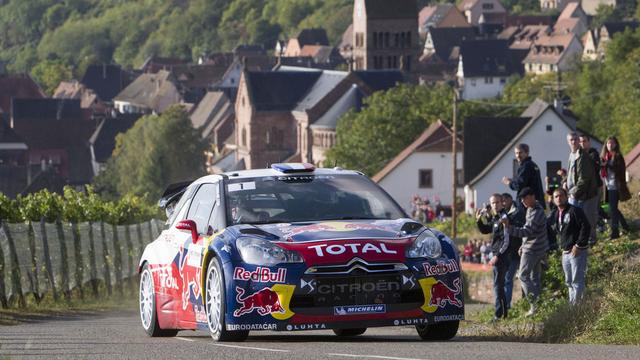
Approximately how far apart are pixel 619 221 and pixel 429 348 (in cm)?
1196

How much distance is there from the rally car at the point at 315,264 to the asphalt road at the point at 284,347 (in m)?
0.22

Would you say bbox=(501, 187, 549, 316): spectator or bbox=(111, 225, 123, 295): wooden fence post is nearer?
bbox=(501, 187, 549, 316): spectator

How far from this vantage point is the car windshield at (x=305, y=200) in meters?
15.1

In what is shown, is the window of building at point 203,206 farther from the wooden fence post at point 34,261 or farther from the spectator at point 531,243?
the wooden fence post at point 34,261

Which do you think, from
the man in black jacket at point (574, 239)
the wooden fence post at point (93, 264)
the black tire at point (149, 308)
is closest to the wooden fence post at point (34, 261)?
the wooden fence post at point (93, 264)

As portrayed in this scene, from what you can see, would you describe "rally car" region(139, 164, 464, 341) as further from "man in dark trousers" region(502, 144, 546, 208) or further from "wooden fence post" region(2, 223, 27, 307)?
"wooden fence post" region(2, 223, 27, 307)

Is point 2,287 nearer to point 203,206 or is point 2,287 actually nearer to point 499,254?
point 499,254

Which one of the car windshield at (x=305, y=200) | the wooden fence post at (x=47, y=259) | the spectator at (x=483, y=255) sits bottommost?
the spectator at (x=483, y=255)

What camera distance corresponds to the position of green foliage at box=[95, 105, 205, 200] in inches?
5541

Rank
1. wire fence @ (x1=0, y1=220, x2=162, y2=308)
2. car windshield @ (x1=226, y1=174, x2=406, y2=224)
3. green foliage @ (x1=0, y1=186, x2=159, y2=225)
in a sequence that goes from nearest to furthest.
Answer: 1. car windshield @ (x1=226, y1=174, x2=406, y2=224)
2. wire fence @ (x1=0, y1=220, x2=162, y2=308)
3. green foliage @ (x1=0, y1=186, x2=159, y2=225)

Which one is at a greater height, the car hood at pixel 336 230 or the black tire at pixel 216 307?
→ the car hood at pixel 336 230

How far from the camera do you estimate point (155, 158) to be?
14175cm

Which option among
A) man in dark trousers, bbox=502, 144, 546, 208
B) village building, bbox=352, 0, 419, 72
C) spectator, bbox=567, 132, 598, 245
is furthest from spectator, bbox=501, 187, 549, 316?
village building, bbox=352, 0, 419, 72

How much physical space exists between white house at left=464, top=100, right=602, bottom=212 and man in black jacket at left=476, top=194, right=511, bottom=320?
59205mm
